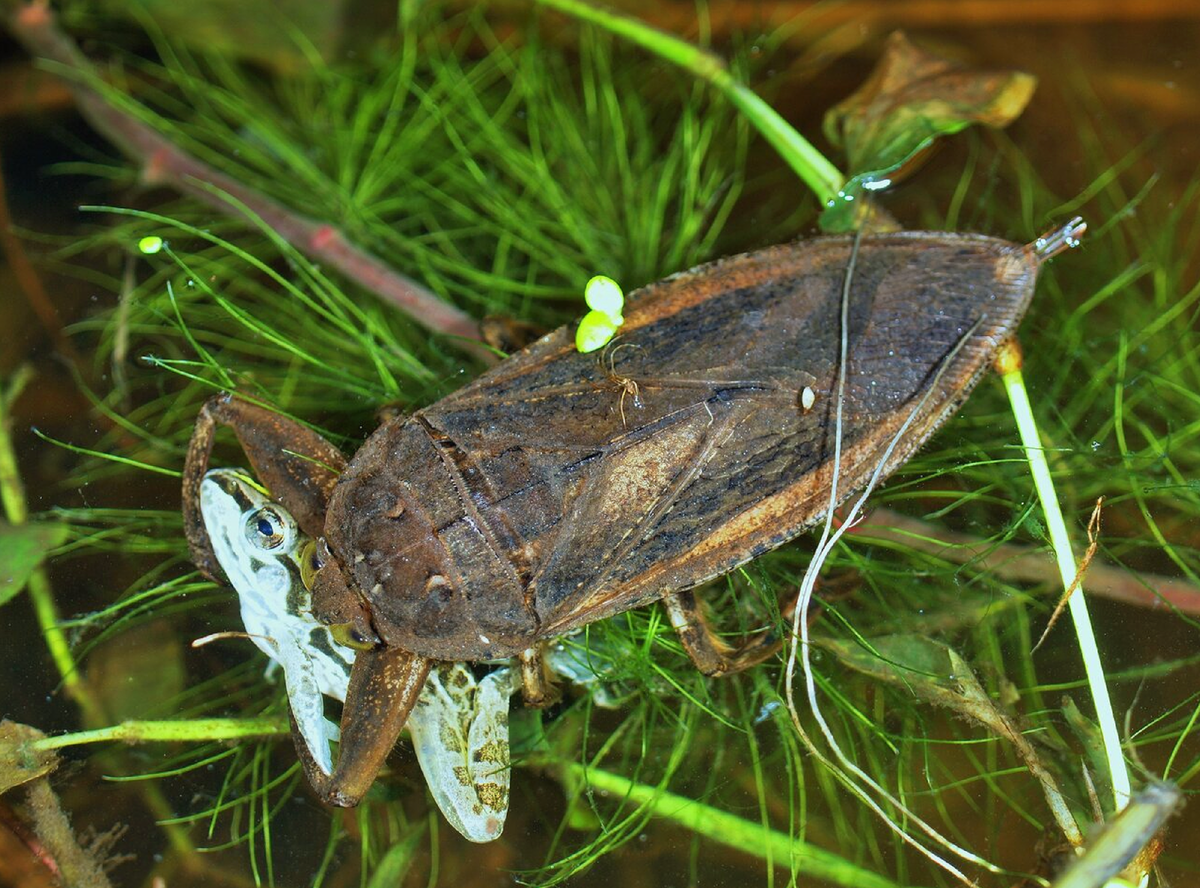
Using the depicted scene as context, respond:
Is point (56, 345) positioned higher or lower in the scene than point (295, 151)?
lower

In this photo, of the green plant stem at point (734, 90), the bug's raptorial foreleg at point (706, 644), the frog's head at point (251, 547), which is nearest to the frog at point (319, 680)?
the frog's head at point (251, 547)

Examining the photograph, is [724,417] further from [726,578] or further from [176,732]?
[176,732]

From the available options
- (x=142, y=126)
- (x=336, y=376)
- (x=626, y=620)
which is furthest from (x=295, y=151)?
(x=626, y=620)

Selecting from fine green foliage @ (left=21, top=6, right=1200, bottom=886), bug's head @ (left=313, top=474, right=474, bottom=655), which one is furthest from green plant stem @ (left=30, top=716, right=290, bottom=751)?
bug's head @ (left=313, top=474, right=474, bottom=655)

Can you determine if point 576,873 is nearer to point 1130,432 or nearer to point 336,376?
point 336,376

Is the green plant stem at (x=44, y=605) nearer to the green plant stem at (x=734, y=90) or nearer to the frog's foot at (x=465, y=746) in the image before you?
the frog's foot at (x=465, y=746)

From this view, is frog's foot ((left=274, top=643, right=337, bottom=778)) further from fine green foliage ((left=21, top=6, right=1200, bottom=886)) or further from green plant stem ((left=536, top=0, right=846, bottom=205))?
green plant stem ((left=536, top=0, right=846, bottom=205))
